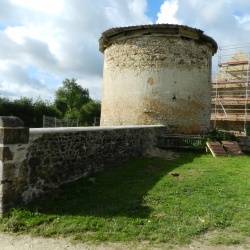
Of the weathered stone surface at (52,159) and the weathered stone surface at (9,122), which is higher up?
the weathered stone surface at (9,122)

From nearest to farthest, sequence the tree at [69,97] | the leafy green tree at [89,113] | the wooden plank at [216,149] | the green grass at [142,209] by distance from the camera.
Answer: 1. the green grass at [142,209]
2. the wooden plank at [216,149]
3. the leafy green tree at [89,113]
4. the tree at [69,97]

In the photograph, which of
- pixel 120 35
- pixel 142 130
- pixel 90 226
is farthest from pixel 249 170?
pixel 120 35

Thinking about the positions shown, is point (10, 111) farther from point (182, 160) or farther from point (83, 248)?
point (83, 248)

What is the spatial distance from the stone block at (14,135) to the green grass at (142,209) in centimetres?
129

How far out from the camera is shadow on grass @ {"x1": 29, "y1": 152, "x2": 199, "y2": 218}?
5.24 meters

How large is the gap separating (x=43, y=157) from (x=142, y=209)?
2.33 m

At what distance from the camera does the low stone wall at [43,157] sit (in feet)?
16.7

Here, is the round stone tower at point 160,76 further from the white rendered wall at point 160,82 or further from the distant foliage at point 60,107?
the distant foliage at point 60,107

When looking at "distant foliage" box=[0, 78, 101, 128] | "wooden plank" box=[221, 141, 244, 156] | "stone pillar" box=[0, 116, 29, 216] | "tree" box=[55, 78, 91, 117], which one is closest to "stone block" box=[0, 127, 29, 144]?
"stone pillar" box=[0, 116, 29, 216]

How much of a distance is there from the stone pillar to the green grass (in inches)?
10.6

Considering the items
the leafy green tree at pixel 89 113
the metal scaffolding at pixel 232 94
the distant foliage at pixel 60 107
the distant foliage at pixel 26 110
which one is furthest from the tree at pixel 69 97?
the metal scaffolding at pixel 232 94

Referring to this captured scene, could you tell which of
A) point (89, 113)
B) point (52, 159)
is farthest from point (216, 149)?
point (89, 113)

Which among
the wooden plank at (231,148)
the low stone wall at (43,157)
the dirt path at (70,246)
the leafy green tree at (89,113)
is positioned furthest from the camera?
the leafy green tree at (89,113)

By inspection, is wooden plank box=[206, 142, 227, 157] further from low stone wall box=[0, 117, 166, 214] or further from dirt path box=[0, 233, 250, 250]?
dirt path box=[0, 233, 250, 250]
